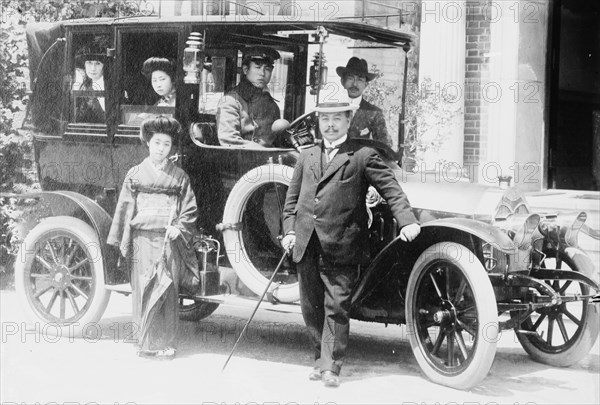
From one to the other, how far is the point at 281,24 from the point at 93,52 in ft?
5.33

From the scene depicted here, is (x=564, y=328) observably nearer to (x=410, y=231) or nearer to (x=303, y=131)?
(x=410, y=231)

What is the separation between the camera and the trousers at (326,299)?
5.75 metres

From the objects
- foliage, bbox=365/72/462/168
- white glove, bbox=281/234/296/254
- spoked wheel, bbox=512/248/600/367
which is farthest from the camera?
foliage, bbox=365/72/462/168

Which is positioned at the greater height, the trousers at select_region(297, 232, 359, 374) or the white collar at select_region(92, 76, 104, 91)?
the white collar at select_region(92, 76, 104, 91)

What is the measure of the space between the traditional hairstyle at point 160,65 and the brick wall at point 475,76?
4.86m

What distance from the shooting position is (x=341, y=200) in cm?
576

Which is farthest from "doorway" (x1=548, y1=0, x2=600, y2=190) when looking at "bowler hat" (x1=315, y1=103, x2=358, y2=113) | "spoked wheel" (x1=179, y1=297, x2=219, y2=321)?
"bowler hat" (x1=315, y1=103, x2=358, y2=113)

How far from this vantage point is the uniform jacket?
6492 mm

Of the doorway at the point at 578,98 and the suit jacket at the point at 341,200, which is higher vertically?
the doorway at the point at 578,98

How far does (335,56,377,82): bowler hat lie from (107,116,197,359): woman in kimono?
1222mm

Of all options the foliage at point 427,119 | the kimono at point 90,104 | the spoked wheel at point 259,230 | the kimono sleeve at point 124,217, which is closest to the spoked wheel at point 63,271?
the kimono sleeve at point 124,217

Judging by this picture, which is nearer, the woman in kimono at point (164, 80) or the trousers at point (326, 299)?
the trousers at point (326, 299)

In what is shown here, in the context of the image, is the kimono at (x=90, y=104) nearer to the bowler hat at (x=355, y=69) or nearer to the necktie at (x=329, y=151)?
the bowler hat at (x=355, y=69)

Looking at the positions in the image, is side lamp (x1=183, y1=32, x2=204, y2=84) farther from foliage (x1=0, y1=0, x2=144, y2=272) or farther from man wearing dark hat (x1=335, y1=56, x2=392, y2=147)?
foliage (x1=0, y1=0, x2=144, y2=272)
